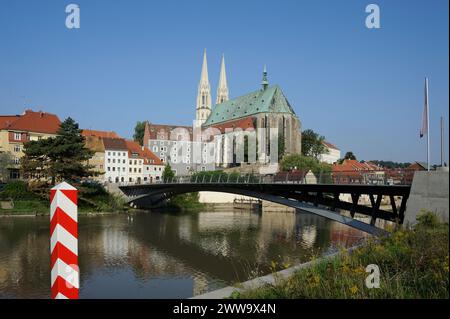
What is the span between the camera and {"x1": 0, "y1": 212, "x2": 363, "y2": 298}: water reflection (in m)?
19.0

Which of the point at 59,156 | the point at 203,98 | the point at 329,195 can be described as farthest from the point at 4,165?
the point at 203,98

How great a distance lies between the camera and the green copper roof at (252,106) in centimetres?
10581

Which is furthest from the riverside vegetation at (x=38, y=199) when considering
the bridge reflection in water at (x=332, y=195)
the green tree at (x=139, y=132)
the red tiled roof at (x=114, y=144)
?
the green tree at (x=139, y=132)

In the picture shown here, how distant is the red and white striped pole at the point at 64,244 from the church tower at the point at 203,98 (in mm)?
130847

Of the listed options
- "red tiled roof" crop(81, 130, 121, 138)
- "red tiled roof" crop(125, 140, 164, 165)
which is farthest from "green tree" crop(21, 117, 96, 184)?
"red tiled roof" crop(81, 130, 121, 138)

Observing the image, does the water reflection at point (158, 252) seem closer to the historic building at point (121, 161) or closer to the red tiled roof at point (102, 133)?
the historic building at point (121, 161)

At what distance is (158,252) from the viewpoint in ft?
92.1

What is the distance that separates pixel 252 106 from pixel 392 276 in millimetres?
107195

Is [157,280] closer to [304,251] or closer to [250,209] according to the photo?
[304,251]

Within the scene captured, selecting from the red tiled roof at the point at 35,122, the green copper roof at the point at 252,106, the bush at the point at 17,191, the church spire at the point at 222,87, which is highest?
the church spire at the point at 222,87

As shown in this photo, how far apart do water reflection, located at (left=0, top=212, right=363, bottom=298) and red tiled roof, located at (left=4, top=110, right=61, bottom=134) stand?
86.4 ft

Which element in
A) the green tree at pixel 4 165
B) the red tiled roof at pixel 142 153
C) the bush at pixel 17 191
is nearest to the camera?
the bush at pixel 17 191

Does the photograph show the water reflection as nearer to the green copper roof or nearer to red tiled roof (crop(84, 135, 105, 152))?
red tiled roof (crop(84, 135, 105, 152))
